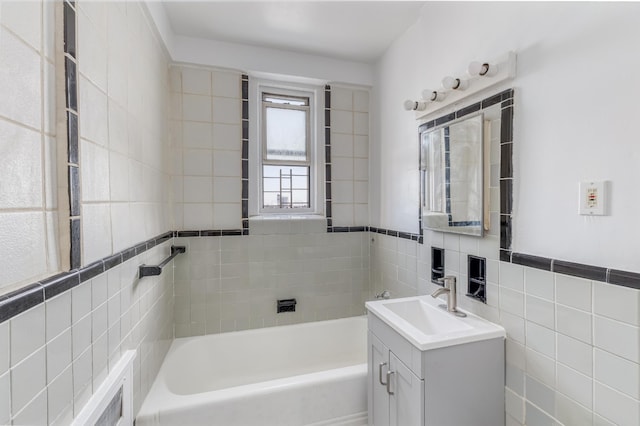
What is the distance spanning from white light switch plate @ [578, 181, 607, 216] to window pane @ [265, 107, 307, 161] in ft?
6.33

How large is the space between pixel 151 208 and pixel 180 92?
3.32 ft

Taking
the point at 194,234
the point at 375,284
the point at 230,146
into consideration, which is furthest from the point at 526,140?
the point at 194,234

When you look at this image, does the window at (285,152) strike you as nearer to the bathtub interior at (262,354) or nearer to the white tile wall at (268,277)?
the white tile wall at (268,277)

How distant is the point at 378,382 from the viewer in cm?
149

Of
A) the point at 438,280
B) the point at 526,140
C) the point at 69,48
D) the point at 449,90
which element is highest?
the point at 449,90

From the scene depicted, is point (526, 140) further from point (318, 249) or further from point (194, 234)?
point (194, 234)

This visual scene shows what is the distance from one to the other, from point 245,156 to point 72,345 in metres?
1.68

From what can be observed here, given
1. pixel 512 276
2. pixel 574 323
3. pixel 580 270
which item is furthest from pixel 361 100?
pixel 574 323

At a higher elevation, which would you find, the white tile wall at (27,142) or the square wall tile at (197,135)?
the square wall tile at (197,135)

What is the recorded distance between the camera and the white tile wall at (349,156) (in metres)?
2.49

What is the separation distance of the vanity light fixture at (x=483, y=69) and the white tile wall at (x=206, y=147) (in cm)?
167

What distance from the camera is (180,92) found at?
2.12m

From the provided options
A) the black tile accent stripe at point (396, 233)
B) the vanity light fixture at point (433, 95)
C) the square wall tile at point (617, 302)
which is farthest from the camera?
the black tile accent stripe at point (396, 233)

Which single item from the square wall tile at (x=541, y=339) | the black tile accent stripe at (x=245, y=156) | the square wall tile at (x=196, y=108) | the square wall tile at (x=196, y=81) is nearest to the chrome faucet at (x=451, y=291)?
the square wall tile at (x=541, y=339)
